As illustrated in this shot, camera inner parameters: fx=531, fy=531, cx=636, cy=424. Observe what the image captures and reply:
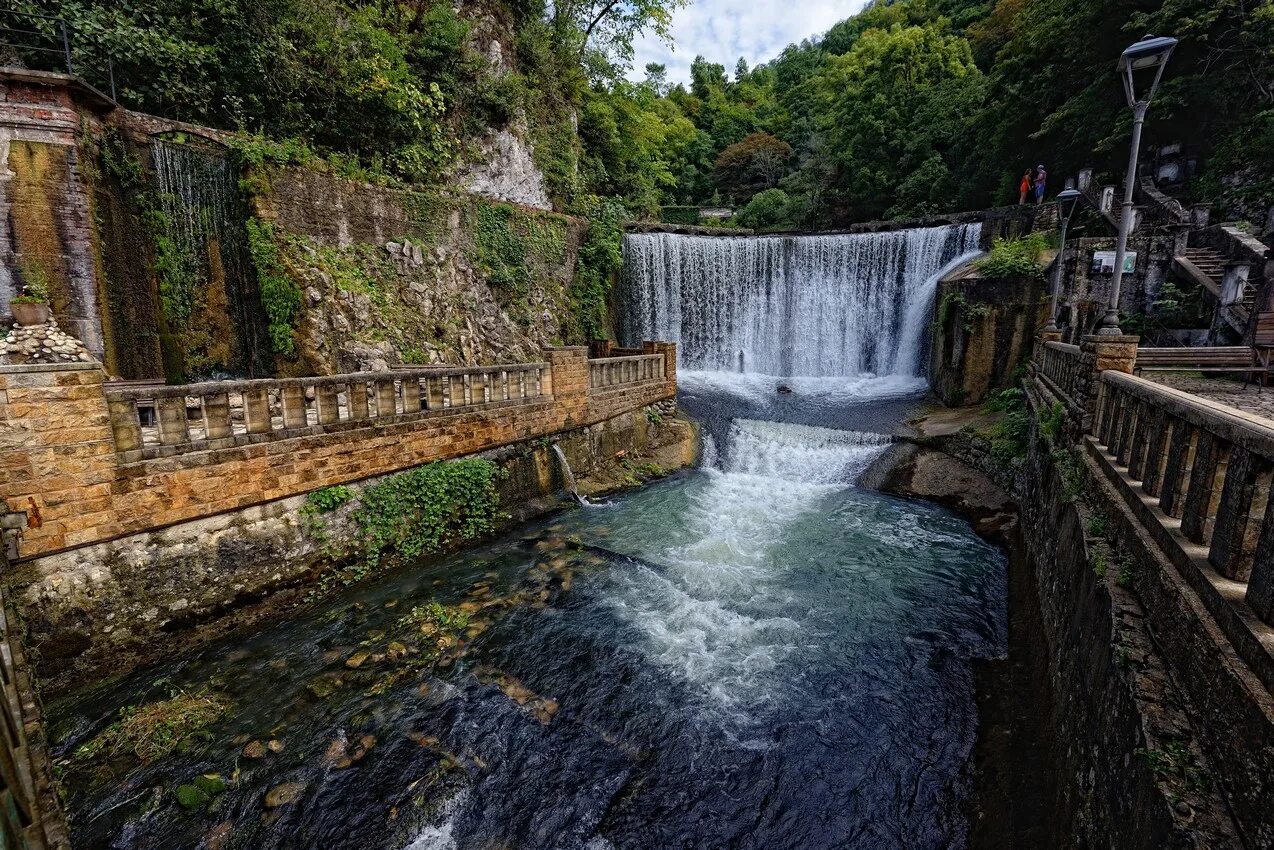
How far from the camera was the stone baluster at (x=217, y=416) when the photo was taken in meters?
6.27

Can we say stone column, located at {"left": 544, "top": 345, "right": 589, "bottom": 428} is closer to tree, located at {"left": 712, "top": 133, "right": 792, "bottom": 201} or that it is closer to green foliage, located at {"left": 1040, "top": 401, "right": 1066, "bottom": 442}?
green foliage, located at {"left": 1040, "top": 401, "right": 1066, "bottom": 442}

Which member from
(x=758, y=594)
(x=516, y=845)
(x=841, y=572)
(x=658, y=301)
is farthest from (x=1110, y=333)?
(x=658, y=301)

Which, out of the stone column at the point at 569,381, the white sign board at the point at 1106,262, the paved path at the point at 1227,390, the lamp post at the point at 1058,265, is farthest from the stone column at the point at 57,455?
the white sign board at the point at 1106,262

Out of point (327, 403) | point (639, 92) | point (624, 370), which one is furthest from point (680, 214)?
point (327, 403)

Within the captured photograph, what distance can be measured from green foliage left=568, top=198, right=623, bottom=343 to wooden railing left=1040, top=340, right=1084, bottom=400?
1290 centimetres

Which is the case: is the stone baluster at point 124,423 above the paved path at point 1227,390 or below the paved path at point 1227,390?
above

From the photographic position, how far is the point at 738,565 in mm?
8414

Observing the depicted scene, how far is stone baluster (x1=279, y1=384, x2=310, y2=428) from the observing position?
6965 mm

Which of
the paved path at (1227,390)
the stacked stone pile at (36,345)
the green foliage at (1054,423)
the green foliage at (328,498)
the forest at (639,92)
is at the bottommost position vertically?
the green foliage at (328,498)

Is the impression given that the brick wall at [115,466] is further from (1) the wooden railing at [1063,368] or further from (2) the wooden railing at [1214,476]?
(1) the wooden railing at [1063,368]

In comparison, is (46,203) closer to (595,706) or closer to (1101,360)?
(595,706)

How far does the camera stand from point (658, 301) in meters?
20.6

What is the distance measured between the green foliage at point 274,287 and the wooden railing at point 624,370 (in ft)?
21.3

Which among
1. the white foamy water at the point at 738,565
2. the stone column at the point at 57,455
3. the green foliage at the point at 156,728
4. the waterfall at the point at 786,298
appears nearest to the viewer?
the green foliage at the point at 156,728
